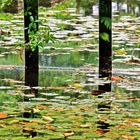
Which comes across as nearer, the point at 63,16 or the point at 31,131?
the point at 31,131

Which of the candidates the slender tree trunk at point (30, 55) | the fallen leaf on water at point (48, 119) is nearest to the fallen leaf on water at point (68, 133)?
the fallen leaf on water at point (48, 119)

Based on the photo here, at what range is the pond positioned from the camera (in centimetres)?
528

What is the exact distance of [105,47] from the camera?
780cm

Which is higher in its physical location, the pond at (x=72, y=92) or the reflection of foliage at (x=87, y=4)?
the reflection of foliage at (x=87, y=4)

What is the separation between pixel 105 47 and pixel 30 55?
3.11 ft

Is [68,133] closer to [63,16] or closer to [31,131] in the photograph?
[31,131]

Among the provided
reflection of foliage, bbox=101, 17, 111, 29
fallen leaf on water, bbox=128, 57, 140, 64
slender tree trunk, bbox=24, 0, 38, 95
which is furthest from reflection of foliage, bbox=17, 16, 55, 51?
fallen leaf on water, bbox=128, 57, 140, 64

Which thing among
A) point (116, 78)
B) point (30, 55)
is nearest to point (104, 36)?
point (116, 78)

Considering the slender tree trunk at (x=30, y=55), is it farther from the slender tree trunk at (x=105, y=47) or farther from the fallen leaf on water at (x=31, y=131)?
the fallen leaf on water at (x=31, y=131)

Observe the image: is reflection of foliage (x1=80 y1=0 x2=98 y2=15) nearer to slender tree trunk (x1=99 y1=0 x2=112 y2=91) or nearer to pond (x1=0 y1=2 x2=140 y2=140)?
pond (x1=0 y1=2 x2=140 y2=140)

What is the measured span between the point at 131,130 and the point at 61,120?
652mm

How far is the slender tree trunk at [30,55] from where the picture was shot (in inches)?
297

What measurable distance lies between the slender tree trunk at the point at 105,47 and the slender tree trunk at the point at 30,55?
2.64 ft

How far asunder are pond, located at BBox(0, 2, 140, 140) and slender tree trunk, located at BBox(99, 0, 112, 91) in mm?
102
